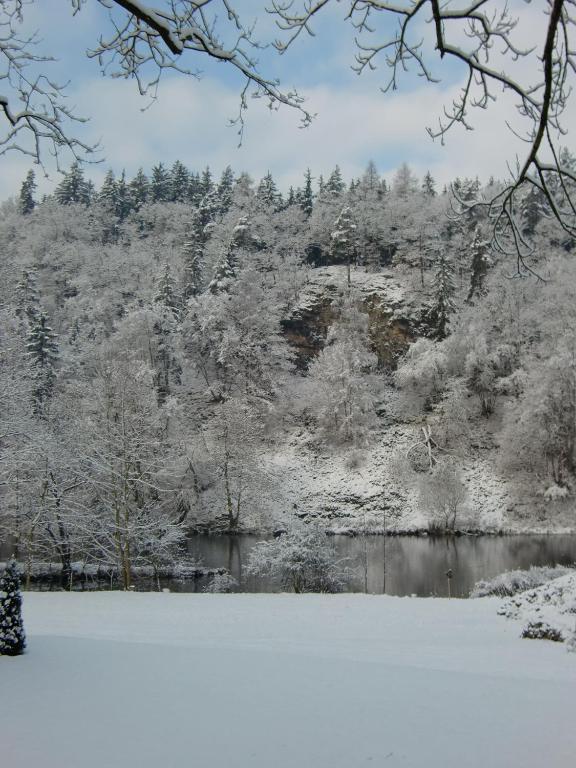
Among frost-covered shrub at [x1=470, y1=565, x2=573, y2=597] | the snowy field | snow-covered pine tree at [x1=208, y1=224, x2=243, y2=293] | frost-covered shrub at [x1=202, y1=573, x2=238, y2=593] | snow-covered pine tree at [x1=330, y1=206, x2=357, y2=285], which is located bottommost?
frost-covered shrub at [x1=202, y1=573, x2=238, y2=593]

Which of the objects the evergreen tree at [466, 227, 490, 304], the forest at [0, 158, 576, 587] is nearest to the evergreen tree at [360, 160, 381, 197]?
the forest at [0, 158, 576, 587]

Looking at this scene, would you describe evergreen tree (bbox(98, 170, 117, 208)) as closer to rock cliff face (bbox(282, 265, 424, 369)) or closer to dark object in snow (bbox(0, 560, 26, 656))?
rock cliff face (bbox(282, 265, 424, 369))

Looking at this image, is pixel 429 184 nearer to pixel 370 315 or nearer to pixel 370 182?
pixel 370 182

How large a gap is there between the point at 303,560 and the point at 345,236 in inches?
1671

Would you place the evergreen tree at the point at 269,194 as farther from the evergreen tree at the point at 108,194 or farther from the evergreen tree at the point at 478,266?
the evergreen tree at the point at 478,266

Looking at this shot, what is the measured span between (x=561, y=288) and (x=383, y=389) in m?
13.8

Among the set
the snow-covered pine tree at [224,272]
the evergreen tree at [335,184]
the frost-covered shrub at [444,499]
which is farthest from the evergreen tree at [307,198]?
the frost-covered shrub at [444,499]

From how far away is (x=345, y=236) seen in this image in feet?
177

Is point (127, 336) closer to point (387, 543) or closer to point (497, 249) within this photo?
point (387, 543)

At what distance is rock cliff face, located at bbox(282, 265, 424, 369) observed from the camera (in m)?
44.6

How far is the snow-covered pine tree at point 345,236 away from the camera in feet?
177

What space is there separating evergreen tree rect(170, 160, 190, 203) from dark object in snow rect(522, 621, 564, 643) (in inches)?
3039

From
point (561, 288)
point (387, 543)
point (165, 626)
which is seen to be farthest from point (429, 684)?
point (561, 288)

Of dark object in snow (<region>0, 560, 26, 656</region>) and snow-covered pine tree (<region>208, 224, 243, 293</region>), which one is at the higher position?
snow-covered pine tree (<region>208, 224, 243, 293</region>)
